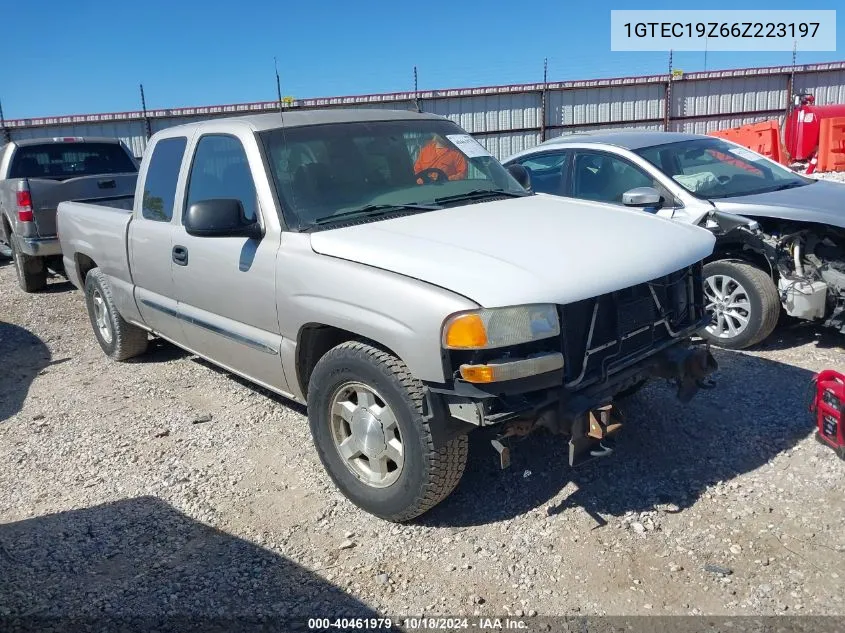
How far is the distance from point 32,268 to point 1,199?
3.26 ft

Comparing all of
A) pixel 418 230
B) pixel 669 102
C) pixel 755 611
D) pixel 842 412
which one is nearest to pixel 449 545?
pixel 755 611

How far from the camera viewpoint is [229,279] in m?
3.97

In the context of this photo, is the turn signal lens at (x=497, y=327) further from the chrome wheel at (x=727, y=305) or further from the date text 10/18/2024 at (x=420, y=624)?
the chrome wheel at (x=727, y=305)

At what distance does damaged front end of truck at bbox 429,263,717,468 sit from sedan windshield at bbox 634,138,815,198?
2.72 meters

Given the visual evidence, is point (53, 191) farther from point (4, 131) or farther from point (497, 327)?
point (4, 131)

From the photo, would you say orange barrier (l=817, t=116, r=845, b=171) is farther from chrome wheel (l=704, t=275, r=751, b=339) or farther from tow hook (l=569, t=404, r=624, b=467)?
tow hook (l=569, t=404, r=624, b=467)

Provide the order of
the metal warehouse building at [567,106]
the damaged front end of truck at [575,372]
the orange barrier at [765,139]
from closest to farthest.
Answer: the damaged front end of truck at [575,372]
the orange barrier at [765,139]
the metal warehouse building at [567,106]

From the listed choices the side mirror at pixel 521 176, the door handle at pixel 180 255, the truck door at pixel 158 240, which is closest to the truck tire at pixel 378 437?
the door handle at pixel 180 255

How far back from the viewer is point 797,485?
3525 mm

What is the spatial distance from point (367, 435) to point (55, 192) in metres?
6.76

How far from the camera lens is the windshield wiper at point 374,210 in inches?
144

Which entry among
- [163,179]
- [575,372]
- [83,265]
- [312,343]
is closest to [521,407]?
[575,372]

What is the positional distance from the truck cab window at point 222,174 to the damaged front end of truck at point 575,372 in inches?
67.4

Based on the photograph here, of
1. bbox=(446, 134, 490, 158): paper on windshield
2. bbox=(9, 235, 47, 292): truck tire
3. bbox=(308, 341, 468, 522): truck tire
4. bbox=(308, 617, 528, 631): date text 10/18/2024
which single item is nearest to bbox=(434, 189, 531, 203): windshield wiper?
bbox=(446, 134, 490, 158): paper on windshield
